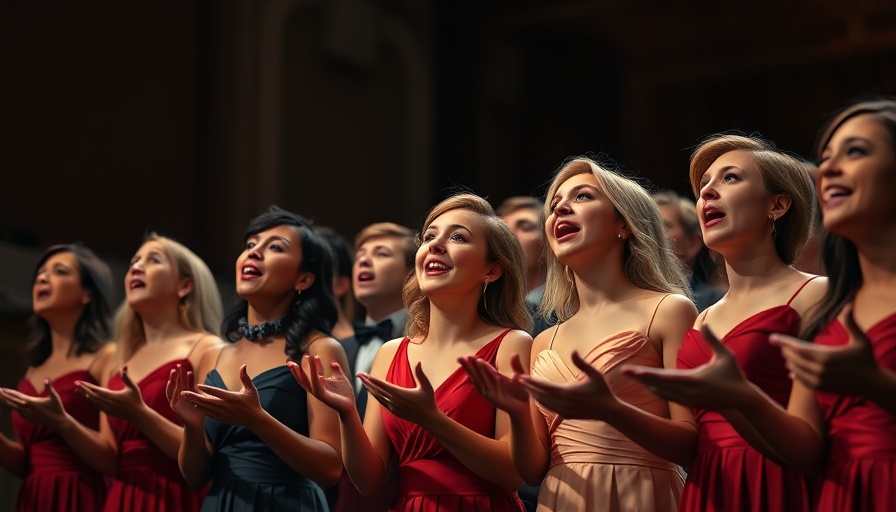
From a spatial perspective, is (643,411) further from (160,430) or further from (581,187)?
(160,430)

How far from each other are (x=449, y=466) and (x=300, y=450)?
51 cm

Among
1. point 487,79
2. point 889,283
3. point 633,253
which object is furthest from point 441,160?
point 889,283

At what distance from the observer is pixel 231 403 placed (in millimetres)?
3162

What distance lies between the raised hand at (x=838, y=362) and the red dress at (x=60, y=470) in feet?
10.3

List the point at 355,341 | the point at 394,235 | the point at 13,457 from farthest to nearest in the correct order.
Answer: the point at 394,235 < the point at 355,341 < the point at 13,457

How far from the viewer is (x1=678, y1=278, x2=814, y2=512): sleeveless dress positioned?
2.55 metres

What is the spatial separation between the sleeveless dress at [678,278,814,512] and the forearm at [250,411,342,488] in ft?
3.95

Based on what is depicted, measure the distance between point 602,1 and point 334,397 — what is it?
19.8 feet

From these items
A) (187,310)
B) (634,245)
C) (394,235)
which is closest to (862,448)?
(634,245)

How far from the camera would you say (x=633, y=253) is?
3.16 meters

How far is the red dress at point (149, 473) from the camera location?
3.95 metres

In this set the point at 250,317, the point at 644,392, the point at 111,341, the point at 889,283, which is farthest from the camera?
the point at 111,341

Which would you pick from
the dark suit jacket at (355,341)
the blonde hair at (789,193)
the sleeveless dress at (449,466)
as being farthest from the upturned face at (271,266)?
the blonde hair at (789,193)

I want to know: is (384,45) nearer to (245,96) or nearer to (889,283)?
(245,96)
